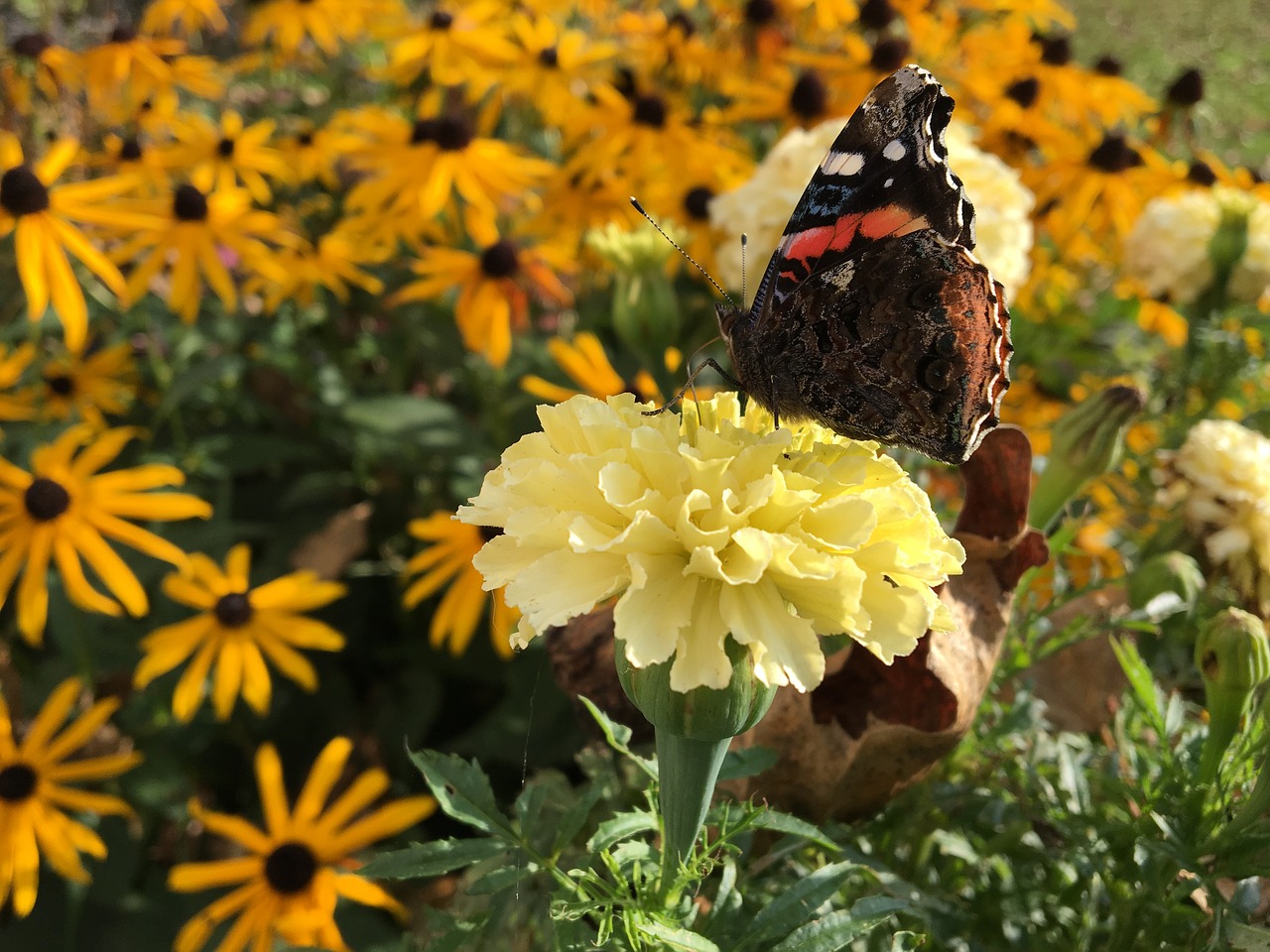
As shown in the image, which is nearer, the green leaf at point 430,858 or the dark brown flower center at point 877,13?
the green leaf at point 430,858

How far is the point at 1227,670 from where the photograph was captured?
0.82 meters

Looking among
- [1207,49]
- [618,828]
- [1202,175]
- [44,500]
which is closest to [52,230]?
[44,500]

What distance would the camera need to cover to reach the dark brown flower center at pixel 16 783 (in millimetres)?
1278

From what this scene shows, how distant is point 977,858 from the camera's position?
1.03m

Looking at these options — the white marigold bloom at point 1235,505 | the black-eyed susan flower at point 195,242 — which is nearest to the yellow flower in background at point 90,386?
the black-eyed susan flower at point 195,242

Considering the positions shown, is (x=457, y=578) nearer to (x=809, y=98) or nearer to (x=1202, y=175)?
(x=809, y=98)

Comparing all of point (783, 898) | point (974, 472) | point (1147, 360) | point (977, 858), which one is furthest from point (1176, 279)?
point (783, 898)

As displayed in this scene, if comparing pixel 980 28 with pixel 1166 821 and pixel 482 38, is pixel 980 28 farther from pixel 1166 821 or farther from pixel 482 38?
pixel 1166 821

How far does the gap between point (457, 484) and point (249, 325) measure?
0.80 metres

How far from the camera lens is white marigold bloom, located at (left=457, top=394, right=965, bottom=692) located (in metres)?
0.57

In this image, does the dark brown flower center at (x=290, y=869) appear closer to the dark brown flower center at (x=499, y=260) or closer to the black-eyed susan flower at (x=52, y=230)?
the black-eyed susan flower at (x=52, y=230)

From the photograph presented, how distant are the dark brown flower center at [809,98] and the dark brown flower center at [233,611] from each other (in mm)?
1383

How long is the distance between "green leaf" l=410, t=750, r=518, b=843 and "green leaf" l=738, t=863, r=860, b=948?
7.7 inches

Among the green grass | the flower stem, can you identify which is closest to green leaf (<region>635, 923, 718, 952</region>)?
the flower stem
